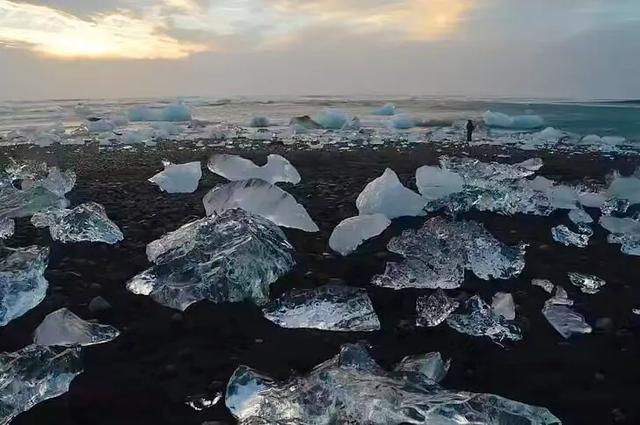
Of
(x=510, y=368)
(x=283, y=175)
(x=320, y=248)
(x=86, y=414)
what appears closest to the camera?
(x=86, y=414)

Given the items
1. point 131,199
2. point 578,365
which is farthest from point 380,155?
point 578,365

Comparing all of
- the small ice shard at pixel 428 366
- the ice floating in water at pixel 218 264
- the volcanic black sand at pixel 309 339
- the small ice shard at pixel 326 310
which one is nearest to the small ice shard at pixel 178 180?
the volcanic black sand at pixel 309 339

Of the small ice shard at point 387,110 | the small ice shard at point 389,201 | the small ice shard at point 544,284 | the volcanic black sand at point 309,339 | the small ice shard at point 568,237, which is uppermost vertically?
the small ice shard at point 387,110

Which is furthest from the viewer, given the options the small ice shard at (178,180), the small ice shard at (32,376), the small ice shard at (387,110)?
the small ice shard at (387,110)

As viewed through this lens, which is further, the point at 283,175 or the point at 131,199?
the point at 283,175

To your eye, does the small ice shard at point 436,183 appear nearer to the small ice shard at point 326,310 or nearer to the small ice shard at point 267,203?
the small ice shard at point 267,203

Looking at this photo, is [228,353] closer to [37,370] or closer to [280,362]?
[280,362]
